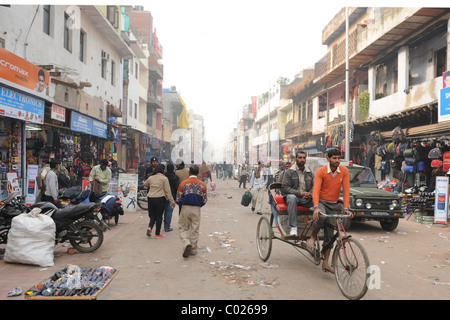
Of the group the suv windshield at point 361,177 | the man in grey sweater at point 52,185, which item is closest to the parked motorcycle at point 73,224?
the man in grey sweater at point 52,185

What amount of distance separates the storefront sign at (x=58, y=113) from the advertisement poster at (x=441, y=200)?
42.8 ft

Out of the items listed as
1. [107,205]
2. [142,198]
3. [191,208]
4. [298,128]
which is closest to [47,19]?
[142,198]

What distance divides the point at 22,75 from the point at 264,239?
8.54 metres

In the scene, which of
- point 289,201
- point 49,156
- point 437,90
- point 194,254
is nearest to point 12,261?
point 194,254

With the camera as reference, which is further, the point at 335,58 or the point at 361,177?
the point at 335,58

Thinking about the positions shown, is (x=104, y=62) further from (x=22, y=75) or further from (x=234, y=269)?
(x=234, y=269)

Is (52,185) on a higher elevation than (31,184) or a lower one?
higher

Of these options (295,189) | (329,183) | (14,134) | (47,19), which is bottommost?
(295,189)

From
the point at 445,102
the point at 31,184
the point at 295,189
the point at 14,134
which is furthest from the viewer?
the point at 445,102

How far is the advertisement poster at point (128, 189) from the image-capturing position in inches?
518

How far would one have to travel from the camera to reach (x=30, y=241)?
613cm

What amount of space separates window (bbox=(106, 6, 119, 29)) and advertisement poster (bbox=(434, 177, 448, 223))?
1791cm

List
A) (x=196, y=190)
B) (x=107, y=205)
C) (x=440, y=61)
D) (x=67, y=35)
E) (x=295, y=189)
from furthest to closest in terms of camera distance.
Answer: (x=67, y=35) < (x=440, y=61) < (x=107, y=205) < (x=196, y=190) < (x=295, y=189)

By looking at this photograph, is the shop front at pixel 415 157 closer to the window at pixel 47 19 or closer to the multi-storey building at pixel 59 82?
the multi-storey building at pixel 59 82
